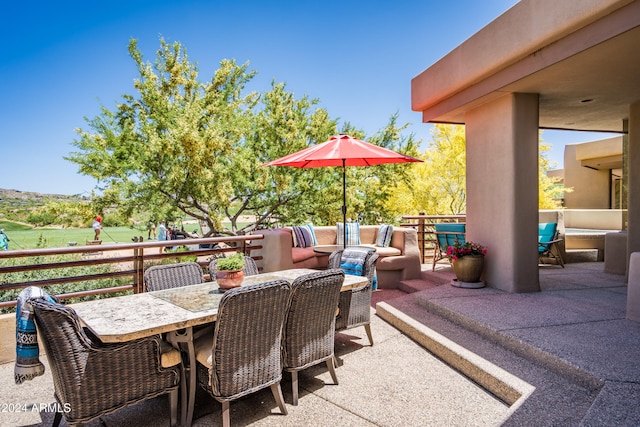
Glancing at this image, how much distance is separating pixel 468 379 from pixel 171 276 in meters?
2.60

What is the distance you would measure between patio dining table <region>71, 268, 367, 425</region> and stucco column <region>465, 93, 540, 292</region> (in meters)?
3.72

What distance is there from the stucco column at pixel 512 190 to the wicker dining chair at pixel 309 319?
307 cm

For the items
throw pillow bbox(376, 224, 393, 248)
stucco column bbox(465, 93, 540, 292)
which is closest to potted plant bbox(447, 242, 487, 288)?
stucco column bbox(465, 93, 540, 292)

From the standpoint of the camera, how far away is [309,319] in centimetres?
270

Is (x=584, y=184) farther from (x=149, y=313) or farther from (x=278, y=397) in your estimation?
(x=149, y=313)

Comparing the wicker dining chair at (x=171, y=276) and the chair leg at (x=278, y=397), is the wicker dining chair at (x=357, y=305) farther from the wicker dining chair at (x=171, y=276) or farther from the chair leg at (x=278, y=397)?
the wicker dining chair at (x=171, y=276)

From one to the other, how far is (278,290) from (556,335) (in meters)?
2.40

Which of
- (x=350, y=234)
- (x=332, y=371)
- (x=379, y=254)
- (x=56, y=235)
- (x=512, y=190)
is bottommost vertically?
(x=56, y=235)

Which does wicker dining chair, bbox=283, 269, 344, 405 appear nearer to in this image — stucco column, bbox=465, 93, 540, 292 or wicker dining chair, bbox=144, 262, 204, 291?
wicker dining chair, bbox=144, 262, 204, 291

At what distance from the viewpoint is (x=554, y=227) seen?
262 inches

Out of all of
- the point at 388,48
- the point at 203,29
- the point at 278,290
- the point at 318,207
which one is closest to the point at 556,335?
the point at 278,290

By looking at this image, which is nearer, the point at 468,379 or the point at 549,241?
the point at 468,379

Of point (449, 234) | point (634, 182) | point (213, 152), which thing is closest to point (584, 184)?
point (634, 182)

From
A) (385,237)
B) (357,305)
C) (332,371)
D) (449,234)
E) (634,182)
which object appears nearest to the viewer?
(332,371)
